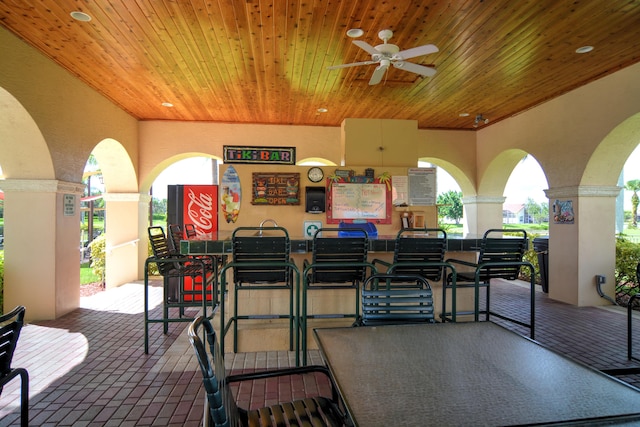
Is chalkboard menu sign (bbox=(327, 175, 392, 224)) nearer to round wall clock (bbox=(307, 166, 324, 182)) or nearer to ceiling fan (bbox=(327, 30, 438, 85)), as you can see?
round wall clock (bbox=(307, 166, 324, 182))

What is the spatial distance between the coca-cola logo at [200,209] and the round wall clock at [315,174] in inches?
70.9

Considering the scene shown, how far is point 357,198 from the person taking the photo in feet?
17.5

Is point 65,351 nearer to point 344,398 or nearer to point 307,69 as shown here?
point 344,398

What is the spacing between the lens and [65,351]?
3.56 meters

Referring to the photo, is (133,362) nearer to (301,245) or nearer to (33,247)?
(301,245)

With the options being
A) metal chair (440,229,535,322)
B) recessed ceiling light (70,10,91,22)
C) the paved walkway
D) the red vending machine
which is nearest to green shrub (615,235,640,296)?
the paved walkway

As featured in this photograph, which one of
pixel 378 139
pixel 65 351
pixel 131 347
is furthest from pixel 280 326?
pixel 378 139

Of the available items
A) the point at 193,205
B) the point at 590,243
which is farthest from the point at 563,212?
the point at 193,205

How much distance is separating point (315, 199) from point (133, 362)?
9.72 ft

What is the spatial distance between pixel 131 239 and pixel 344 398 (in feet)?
24.9

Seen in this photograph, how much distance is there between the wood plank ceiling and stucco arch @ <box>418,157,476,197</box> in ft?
6.67

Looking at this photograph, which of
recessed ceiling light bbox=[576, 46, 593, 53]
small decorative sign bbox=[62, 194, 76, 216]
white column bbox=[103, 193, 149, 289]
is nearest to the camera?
recessed ceiling light bbox=[576, 46, 593, 53]

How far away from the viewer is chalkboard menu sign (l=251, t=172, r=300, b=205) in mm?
5109

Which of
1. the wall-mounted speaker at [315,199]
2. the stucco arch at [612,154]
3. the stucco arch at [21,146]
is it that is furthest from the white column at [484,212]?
the stucco arch at [21,146]
